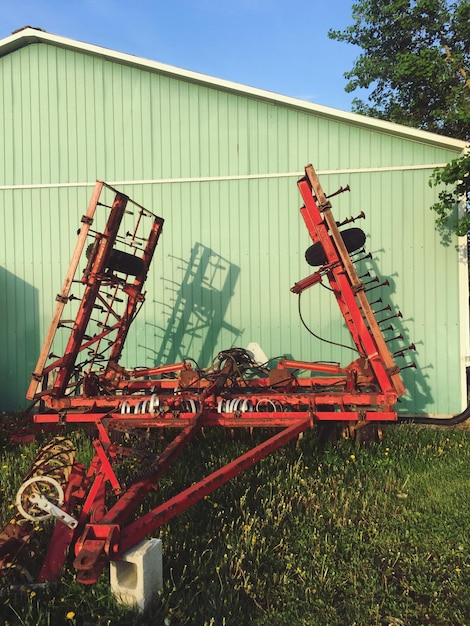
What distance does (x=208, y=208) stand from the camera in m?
7.45

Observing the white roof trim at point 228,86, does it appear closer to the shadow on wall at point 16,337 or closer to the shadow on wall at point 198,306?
the shadow on wall at point 198,306

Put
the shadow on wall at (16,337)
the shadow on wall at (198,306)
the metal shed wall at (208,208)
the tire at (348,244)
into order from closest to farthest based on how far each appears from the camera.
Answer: the tire at (348,244)
the metal shed wall at (208,208)
the shadow on wall at (198,306)
the shadow on wall at (16,337)

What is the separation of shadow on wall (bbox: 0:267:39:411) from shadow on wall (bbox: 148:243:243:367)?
2342 millimetres

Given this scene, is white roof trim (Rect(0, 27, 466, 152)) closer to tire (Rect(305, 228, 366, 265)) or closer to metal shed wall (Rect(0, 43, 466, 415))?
metal shed wall (Rect(0, 43, 466, 415))

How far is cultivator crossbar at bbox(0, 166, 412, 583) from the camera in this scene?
107 inches

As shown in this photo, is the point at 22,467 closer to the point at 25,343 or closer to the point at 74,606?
the point at 74,606

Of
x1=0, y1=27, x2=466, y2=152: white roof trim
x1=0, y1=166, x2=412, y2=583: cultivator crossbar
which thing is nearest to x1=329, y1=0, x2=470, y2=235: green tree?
x1=0, y1=27, x2=466, y2=152: white roof trim

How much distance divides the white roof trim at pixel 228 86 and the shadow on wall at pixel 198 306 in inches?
107

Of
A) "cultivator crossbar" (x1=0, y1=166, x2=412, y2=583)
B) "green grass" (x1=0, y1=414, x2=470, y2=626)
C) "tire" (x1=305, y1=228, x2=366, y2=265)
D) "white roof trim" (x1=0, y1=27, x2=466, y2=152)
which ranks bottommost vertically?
"green grass" (x1=0, y1=414, x2=470, y2=626)

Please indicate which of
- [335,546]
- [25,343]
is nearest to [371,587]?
[335,546]

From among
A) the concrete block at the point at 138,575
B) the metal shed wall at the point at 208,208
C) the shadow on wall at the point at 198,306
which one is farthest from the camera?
the shadow on wall at the point at 198,306

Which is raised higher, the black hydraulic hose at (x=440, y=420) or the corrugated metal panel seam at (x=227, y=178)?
the corrugated metal panel seam at (x=227, y=178)

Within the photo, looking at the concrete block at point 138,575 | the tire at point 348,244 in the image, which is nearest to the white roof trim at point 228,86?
the tire at point 348,244

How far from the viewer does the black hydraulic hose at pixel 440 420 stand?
21.2 ft
